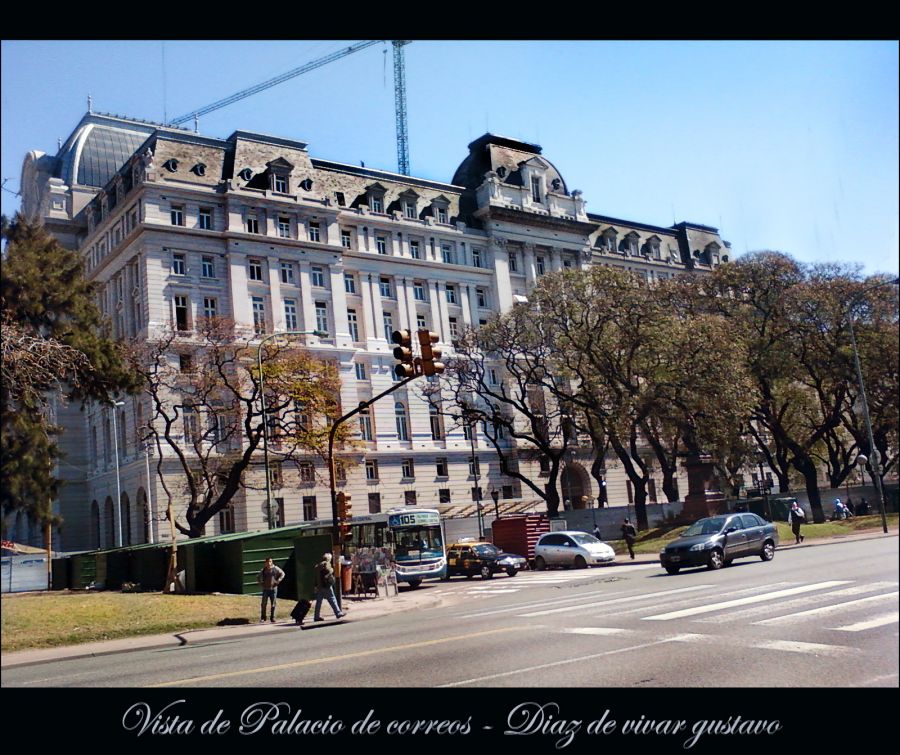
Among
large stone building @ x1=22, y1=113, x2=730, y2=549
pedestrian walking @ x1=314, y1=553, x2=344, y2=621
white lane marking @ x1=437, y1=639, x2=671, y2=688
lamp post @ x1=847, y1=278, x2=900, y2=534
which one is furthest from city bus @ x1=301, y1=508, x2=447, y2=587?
lamp post @ x1=847, y1=278, x2=900, y2=534

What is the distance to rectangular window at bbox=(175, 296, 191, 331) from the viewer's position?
116 feet

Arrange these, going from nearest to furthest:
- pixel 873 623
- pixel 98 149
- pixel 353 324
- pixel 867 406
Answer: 1. pixel 873 623
2. pixel 867 406
3. pixel 353 324
4. pixel 98 149

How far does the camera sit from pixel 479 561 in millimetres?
34031

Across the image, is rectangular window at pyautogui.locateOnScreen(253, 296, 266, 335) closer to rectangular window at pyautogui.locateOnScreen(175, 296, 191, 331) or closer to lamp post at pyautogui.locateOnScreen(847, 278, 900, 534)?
rectangular window at pyautogui.locateOnScreen(175, 296, 191, 331)

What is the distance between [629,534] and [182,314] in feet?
74.9

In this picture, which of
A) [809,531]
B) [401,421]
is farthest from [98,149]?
[809,531]

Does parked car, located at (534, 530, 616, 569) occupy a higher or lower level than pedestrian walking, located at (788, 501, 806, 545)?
lower

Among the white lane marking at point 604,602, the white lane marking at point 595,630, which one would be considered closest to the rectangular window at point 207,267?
the white lane marking at point 604,602

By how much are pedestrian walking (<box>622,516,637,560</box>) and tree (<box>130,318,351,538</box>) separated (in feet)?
35.8

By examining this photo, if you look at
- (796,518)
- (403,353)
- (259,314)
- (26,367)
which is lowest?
(796,518)

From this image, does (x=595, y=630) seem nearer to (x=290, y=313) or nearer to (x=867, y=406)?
(x=867, y=406)

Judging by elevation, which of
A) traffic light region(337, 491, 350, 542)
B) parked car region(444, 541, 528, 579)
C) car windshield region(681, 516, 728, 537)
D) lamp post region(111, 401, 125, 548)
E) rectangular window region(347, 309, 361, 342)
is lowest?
parked car region(444, 541, 528, 579)
